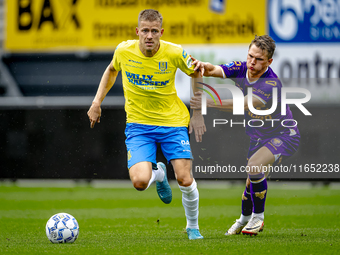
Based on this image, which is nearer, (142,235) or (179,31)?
(142,235)

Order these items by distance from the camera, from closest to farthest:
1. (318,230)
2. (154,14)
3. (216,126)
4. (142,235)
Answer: (154,14) < (142,235) < (318,230) < (216,126)

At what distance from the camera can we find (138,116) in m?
5.36

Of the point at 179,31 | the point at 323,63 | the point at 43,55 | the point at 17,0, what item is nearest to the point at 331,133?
the point at 323,63

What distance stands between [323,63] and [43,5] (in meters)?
6.79

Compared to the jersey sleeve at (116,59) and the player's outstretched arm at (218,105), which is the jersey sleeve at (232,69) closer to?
the player's outstretched arm at (218,105)

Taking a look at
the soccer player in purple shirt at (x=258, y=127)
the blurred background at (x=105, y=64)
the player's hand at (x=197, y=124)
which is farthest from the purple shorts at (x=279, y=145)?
the blurred background at (x=105, y=64)

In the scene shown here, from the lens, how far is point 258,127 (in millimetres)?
5473

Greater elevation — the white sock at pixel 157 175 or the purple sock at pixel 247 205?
the white sock at pixel 157 175

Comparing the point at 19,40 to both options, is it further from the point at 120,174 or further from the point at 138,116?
the point at 138,116

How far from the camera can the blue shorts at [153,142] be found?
17.2 ft

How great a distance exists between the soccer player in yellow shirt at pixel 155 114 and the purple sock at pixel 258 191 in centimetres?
59

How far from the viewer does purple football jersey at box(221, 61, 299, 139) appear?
17.7 ft

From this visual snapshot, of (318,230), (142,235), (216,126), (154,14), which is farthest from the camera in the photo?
(216,126)

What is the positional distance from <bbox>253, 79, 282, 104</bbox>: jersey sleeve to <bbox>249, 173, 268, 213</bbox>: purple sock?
782mm
